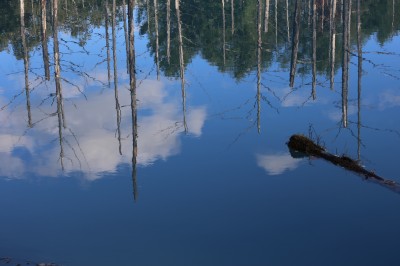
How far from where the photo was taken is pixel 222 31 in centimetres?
4828

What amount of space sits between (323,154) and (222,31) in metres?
32.2

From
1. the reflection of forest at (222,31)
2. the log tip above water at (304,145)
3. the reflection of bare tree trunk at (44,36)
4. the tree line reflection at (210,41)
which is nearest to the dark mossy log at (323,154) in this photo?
the log tip above water at (304,145)

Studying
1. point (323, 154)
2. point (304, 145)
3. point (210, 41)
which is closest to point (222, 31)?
point (210, 41)

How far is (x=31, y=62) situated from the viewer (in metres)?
35.6

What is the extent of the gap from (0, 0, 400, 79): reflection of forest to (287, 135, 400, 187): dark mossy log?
13078mm

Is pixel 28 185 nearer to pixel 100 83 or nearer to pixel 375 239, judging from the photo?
Answer: pixel 375 239

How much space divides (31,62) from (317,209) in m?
27.1

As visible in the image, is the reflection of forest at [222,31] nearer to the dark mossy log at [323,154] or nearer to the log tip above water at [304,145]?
the log tip above water at [304,145]

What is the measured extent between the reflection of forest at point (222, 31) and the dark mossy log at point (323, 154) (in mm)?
13078

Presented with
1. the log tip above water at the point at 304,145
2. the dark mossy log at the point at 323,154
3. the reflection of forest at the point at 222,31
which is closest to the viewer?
the dark mossy log at the point at 323,154

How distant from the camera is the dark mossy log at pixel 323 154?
15719mm

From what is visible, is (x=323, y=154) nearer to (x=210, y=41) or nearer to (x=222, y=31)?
(x=210, y=41)

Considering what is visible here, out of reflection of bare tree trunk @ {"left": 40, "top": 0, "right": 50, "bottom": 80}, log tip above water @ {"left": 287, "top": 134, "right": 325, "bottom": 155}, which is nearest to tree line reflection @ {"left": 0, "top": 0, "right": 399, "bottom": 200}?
reflection of bare tree trunk @ {"left": 40, "top": 0, "right": 50, "bottom": 80}

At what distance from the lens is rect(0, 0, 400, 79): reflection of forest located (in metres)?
37.2
